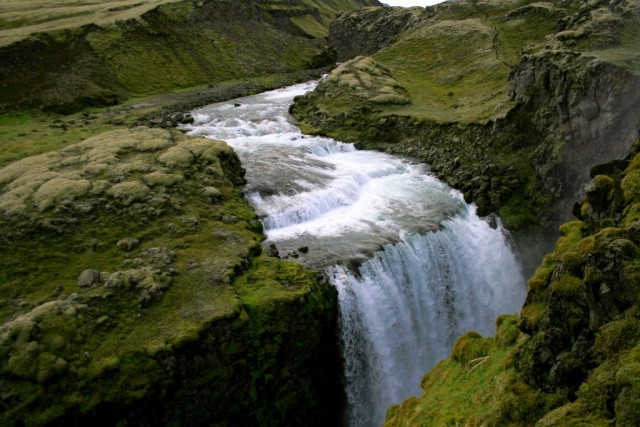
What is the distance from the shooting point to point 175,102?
203 feet

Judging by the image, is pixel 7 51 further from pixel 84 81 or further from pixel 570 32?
pixel 570 32

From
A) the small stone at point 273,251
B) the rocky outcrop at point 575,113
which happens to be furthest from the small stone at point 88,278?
the rocky outcrop at point 575,113

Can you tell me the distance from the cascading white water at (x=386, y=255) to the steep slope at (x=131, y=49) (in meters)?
34.7

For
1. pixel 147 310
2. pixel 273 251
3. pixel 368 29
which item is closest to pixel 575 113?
pixel 273 251

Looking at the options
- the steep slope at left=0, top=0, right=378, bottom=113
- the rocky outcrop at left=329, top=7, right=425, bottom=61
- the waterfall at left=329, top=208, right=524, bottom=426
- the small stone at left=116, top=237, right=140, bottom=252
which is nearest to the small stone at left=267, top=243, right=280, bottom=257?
the waterfall at left=329, top=208, right=524, bottom=426

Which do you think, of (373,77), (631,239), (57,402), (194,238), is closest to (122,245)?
(194,238)

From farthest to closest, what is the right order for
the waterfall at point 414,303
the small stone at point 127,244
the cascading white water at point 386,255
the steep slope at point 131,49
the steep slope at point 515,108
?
the steep slope at point 131,49 → the steep slope at point 515,108 → the cascading white water at point 386,255 → the waterfall at point 414,303 → the small stone at point 127,244

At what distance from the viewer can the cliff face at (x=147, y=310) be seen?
16.9 metres

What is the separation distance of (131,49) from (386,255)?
64.8 m

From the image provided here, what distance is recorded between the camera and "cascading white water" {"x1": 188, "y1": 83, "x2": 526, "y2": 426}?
23.4 metres

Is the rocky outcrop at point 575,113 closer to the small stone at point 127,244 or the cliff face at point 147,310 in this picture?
the cliff face at point 147,310

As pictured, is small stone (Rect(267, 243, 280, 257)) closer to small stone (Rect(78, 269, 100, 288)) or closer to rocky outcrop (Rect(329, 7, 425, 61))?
small stone (Rect(78, 269, 100, 288))

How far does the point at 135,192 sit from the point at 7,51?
160 ft

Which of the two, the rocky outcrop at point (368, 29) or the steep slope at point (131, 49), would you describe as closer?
the steep slope at point (131, 49)
